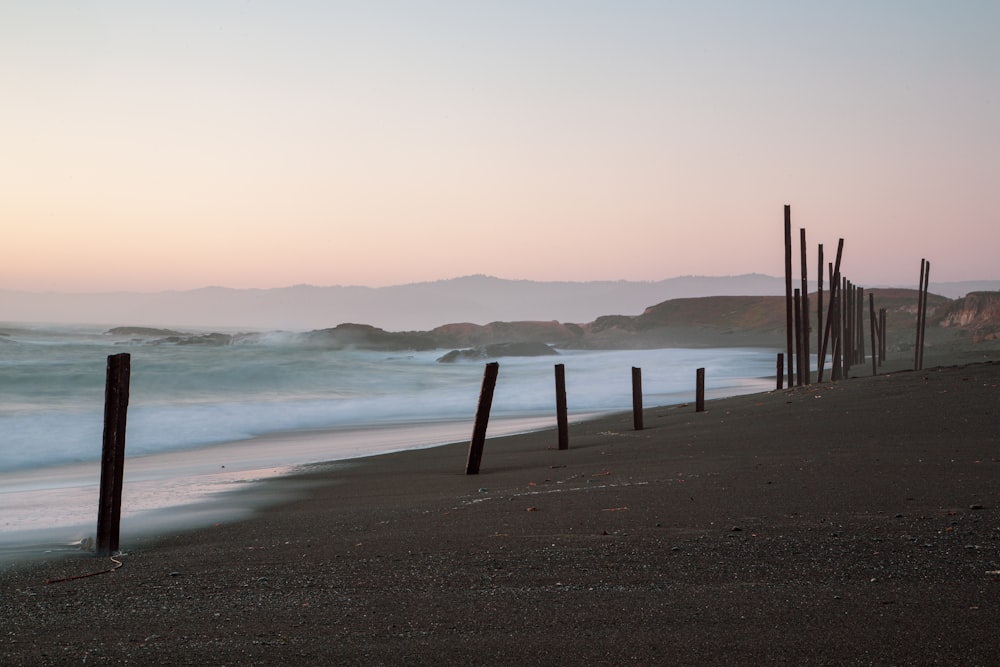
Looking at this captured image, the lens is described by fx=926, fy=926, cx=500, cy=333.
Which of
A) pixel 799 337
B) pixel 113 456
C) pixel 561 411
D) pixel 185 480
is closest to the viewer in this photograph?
pixel 113 456

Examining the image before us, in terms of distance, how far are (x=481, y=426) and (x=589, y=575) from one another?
18.8ft

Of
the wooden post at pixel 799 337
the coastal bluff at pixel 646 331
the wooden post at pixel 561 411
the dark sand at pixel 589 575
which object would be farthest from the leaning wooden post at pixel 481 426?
the coastal bluff at pixel 646 331

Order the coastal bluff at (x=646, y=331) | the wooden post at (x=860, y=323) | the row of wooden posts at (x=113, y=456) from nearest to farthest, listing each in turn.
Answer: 1. the row of wooden posts at (x=113, y=456)
2. the wooden post at (x=860, y=323)
3. the coastal bluff at (x=646, y=331)

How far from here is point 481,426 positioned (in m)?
10.8

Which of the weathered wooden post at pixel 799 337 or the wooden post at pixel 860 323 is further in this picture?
the wooden post at pixel 860 323

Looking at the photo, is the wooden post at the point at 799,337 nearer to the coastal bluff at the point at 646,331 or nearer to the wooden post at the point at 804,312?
the wooden post at the point at 804,312

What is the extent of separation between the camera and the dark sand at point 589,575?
13.2 feet

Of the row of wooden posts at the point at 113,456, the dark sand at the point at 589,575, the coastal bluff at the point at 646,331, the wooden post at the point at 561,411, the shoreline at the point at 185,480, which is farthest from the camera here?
the coastal bluff at the point at 646,331

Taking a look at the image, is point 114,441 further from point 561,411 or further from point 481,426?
point 561,411

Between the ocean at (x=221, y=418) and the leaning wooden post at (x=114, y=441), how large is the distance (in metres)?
0.69

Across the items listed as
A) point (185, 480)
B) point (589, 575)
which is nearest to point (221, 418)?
point (185, 480)

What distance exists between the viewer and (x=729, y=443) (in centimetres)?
1058

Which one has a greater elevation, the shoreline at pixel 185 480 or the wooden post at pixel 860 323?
the wooden post at pixel 860 323

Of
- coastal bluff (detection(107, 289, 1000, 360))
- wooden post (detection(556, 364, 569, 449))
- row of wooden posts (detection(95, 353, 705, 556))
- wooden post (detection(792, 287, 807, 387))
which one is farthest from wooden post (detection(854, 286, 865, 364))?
row of wooden posts (detection(95, 353, 705, 556))
